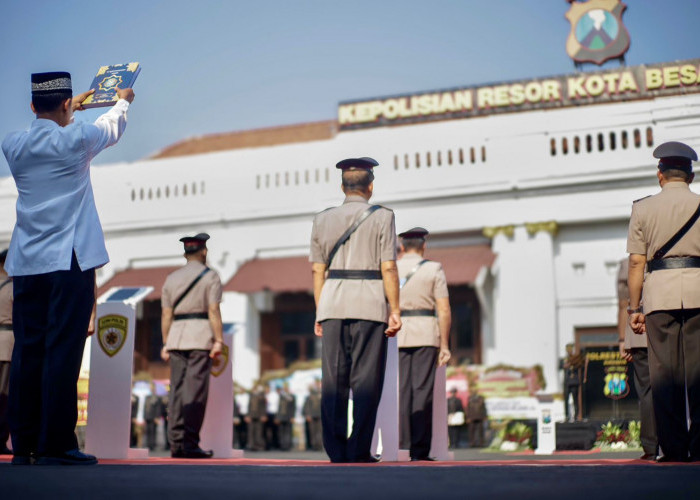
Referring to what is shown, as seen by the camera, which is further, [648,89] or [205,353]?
[648,89]

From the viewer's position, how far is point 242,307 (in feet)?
84.4

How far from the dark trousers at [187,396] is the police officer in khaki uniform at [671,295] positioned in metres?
4.02

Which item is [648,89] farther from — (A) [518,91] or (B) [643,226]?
(B) [643,226]

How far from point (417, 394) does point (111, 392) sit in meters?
2.53

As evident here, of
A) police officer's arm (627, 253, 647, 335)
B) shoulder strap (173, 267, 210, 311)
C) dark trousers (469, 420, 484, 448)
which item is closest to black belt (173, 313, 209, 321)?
shoulder strap (173, 267, 210, 311)

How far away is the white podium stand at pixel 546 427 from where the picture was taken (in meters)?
12.7

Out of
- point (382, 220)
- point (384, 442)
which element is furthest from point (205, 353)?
point (382, 220)

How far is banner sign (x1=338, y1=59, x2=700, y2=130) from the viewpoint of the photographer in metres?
24.0

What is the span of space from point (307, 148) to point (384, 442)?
1810 centimetres

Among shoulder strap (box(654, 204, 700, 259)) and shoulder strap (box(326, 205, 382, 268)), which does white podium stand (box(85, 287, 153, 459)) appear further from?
shoulder strap (box(654, 204, 700, 259))

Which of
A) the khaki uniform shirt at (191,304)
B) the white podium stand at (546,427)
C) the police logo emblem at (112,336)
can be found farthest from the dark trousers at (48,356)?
the white podium stand at (546,427)

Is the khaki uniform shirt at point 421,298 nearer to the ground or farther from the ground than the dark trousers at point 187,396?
farther from the ground

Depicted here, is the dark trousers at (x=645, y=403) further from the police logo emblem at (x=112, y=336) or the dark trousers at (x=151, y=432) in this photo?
the dark trousers at (x=151, y=432)

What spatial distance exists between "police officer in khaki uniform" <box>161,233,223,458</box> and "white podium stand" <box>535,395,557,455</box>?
17.4 ft
